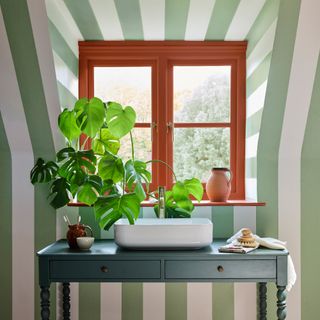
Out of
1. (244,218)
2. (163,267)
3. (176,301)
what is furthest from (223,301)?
(163,267)

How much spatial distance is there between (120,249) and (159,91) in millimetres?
1227

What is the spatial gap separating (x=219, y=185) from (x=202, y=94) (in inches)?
27.1

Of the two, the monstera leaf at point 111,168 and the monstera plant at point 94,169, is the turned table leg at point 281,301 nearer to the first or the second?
the monstera plant at point 94,169

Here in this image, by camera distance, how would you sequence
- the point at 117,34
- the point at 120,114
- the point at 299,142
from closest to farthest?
the point at 120,114 → the point at 299,142 → the point at 117,34

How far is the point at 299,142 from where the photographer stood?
3.24m

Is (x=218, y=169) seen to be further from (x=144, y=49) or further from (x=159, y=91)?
(x=144, y=49)

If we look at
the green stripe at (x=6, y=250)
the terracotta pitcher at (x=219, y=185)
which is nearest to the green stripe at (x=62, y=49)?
the green stripe at (x=6, y=250)

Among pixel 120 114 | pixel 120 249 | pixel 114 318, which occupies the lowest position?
pixel 114 318

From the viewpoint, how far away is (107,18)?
10.3 ft

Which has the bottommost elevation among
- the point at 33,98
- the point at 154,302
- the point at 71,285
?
the point at 154,302

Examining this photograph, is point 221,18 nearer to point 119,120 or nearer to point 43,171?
point 119,120

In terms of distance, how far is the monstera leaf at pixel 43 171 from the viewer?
2.99 meters

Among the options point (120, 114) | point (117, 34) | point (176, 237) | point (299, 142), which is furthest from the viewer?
point (117, 34)

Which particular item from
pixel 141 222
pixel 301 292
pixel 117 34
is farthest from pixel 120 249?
pixel 117 34
